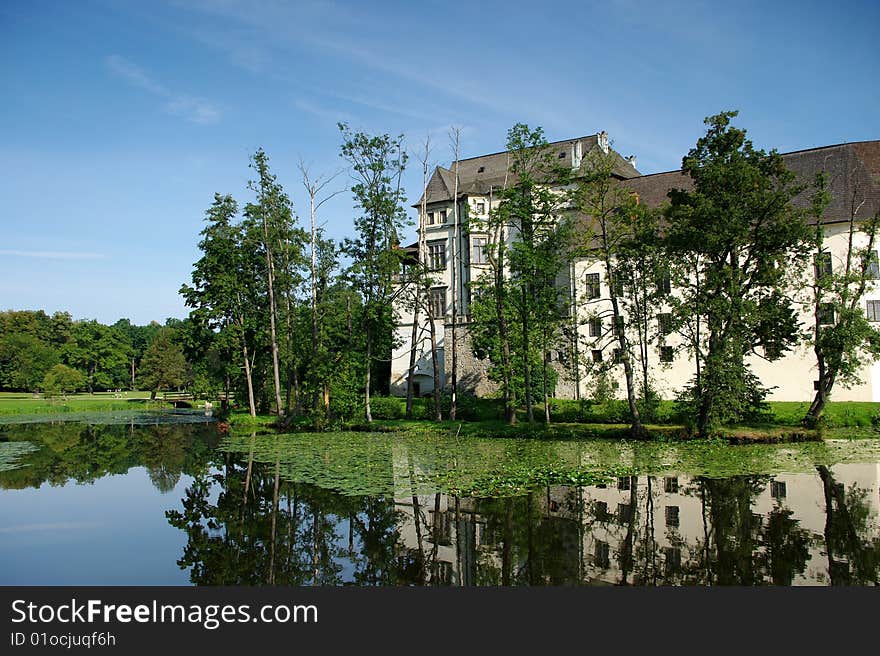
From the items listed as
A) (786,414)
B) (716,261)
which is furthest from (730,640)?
(786,414)

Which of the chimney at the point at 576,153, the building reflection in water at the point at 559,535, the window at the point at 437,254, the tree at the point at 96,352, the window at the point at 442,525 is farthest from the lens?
the tree at the point at 96,352

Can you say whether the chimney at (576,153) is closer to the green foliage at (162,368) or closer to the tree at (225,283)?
the tree at (225,283)

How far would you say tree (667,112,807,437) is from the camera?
893 inches

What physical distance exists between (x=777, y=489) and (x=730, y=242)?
38.7 ft

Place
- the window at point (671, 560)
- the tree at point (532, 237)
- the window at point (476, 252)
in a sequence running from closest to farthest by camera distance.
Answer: the window at point (671, 560) < the tree at point (532, 237) < the window at point (476, 252)

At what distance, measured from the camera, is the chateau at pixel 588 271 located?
102 ft

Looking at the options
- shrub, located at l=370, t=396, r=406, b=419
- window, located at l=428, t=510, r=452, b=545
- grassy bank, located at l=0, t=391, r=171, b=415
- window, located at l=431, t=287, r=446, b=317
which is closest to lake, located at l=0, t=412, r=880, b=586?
window, located at l=428, t=510, r=452, b=545

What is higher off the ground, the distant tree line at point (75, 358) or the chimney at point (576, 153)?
the chimney at point (576, 153)

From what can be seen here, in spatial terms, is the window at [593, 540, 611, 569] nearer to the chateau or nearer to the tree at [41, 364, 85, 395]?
the chateau

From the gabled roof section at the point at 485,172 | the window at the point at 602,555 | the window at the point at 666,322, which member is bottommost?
the window at the point at 602,555

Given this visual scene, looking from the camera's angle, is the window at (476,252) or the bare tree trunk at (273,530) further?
the window at (476,252)

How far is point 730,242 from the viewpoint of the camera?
75.9ft

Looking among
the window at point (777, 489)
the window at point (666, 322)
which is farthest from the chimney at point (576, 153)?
the window at point (777, 489)

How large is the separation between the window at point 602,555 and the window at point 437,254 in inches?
1296
